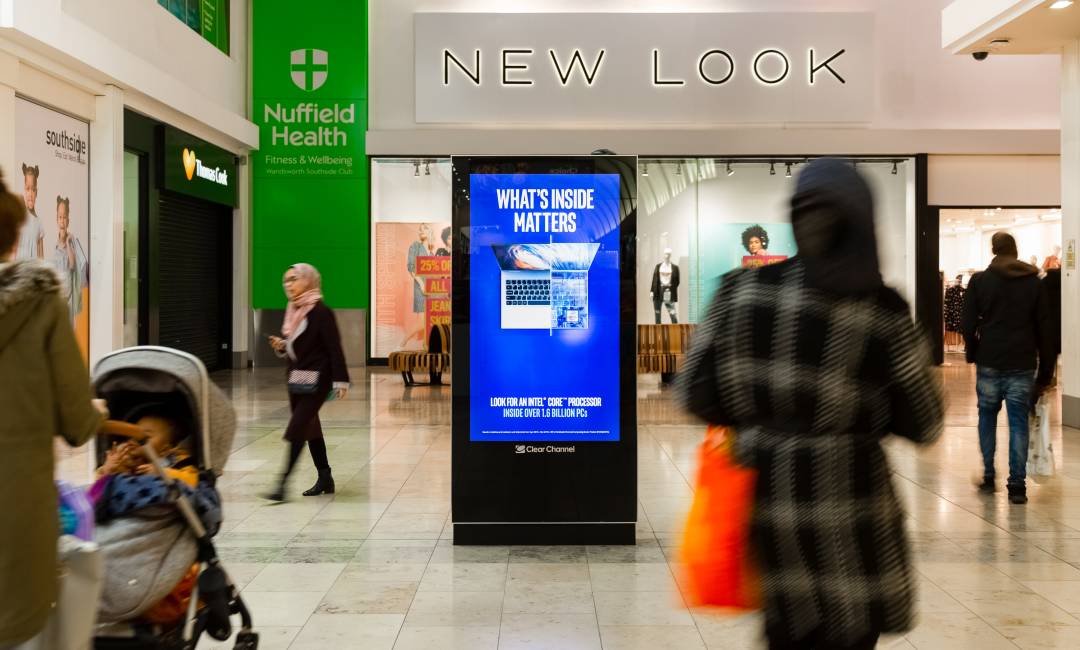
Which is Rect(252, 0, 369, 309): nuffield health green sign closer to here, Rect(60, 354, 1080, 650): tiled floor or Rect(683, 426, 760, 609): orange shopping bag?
Rect(60, 354, 1080, 650): tiled floor

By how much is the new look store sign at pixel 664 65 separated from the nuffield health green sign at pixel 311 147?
7.46 feet

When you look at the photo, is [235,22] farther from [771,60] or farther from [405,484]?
[405,484]

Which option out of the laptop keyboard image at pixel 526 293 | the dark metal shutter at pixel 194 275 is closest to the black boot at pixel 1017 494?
the laptop keyboard image at pixel 526 293

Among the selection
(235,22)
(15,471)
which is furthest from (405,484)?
(235,22)

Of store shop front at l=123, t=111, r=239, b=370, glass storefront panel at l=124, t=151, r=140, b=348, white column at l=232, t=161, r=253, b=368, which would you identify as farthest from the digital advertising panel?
white column at l=232, t=161, r=253, b=368

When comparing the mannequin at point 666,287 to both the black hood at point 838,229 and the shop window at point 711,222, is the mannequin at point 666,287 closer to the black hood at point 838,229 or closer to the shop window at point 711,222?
the shop window at point 711,222

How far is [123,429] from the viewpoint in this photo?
316 centimetres

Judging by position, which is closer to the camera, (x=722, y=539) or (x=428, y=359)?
(x=722, y=539)

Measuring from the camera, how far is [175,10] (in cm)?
1659

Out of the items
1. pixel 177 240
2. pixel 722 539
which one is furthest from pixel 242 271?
pixel 722 539

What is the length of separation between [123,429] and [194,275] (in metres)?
16.5

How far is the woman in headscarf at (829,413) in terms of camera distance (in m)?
2.28

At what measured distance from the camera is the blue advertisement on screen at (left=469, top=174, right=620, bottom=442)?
589cm

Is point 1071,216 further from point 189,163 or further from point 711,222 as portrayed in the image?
point 189,163
